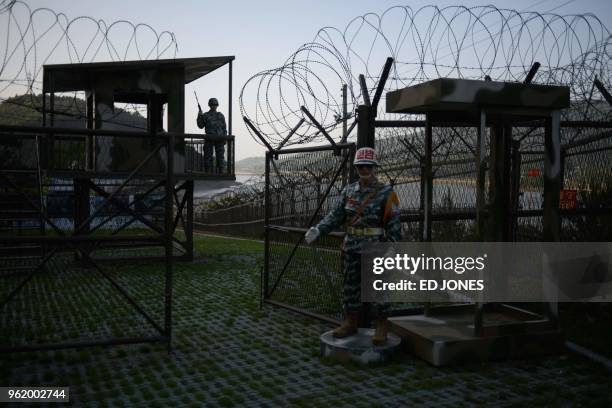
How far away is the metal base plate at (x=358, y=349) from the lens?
532 centimetres

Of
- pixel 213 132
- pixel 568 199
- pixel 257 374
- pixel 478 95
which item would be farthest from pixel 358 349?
pixel 213 132

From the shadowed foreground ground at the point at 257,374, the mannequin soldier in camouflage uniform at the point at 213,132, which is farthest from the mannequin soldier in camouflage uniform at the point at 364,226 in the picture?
the mannequin soldier in camouflage uniform at the point at 213,132

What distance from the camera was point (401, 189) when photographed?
7.73 m

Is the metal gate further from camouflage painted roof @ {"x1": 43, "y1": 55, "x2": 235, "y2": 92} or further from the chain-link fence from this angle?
camouflage painted roof @ {"x1": 43, "y1": 55, "x2": 235, "y2": 92}

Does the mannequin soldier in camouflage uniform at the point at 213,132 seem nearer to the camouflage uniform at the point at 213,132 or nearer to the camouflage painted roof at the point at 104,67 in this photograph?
the camouflage uniform at the point at 213,132

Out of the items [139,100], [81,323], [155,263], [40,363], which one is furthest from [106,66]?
[40,363]

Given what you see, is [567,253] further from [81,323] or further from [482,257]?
[81,323]

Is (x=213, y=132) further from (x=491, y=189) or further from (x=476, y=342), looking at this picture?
(x=476, y=342)

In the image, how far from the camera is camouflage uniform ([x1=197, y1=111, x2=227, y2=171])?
12641mm

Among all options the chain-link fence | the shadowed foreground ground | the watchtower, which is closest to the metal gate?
the chain-link fence

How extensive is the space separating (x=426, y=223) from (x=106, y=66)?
803cm

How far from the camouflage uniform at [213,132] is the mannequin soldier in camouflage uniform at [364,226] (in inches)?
283

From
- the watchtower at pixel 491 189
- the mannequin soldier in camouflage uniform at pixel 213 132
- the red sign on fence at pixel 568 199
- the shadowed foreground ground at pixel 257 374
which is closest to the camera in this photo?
the shadowed foreground ground at pixel 257 374

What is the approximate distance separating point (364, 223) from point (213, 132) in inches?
304
